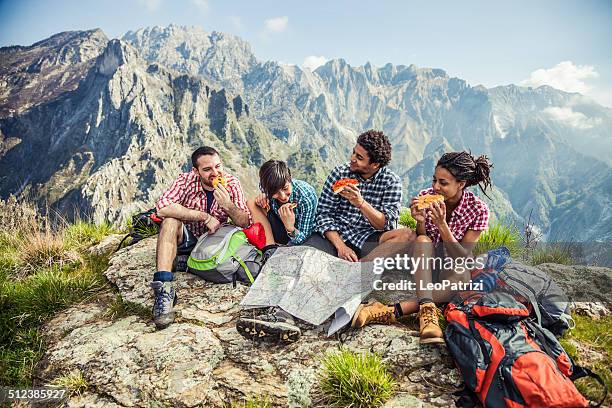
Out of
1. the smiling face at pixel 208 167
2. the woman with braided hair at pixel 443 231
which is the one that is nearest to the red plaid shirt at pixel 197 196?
the smiling face at pixel 208 167

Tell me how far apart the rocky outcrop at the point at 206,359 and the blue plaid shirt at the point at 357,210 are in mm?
1636

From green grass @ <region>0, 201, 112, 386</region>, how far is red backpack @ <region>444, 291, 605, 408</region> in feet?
16.4

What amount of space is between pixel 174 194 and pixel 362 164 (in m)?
3.04

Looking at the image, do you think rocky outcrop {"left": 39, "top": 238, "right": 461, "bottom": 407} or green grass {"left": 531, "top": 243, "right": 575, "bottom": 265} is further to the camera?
green grass {"left": 531, "top": 243, "right": 575, "bottom": 265}

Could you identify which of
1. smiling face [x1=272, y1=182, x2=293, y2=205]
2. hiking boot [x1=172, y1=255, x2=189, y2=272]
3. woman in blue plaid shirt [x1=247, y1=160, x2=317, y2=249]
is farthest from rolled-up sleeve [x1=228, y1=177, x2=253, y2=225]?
hiking boot [x1=172, y1=255, x2=189, y2=272]

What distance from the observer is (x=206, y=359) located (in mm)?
3918

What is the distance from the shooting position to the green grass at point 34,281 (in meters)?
4.39

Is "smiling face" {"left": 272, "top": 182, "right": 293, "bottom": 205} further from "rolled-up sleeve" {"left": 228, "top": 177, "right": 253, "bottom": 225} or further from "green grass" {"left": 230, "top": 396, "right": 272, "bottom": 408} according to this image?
"green grass" {"left": 230, "top": 396, "right": 272, "bottom": 408}

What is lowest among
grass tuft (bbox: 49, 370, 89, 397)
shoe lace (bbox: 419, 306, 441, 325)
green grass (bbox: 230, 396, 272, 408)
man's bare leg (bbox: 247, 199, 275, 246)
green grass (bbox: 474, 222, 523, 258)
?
grass tuft (bbox: 49, 370, 89, 397)

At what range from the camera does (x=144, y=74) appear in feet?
652

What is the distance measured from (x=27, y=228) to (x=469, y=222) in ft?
27.0

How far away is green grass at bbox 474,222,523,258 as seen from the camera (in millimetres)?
6915

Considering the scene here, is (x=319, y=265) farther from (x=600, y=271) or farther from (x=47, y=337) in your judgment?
(x=600, y=271)

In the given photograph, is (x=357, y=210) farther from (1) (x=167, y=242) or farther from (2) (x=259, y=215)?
(1) (x=167, y=242)
